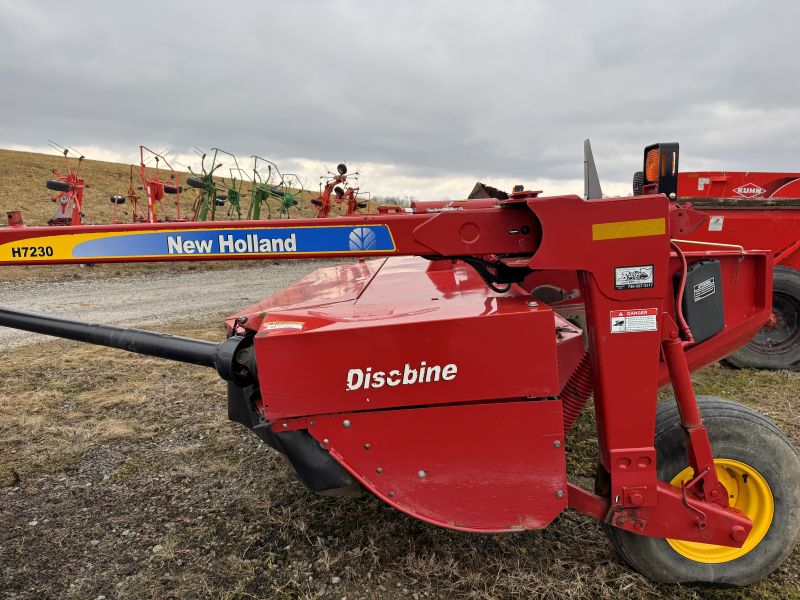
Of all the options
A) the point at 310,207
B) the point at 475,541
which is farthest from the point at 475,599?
the point at 310,207

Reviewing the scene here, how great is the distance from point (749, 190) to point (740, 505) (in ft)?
20.6

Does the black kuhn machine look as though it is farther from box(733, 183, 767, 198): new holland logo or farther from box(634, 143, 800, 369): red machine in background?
box(733, 183, 767, 198): new holland logo

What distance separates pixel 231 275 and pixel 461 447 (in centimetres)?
1259

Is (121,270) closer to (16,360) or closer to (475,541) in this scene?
(16,360)

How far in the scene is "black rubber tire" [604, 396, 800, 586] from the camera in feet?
7.32

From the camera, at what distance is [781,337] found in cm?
539

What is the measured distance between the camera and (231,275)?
13.8m

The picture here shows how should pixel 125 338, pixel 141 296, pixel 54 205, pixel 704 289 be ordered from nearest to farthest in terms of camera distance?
pixel 704 289
pixel 125 338
pixel 141 296
pixel 54 205

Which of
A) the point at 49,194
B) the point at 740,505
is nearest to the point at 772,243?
the point at 740,505

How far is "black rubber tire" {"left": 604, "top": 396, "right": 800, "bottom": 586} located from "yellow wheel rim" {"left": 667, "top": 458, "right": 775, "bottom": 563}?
20 mm

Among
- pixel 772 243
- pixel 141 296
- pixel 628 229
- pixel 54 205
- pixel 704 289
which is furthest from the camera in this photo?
pixel 54 205

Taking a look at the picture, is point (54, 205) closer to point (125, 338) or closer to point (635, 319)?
point (125, 338)

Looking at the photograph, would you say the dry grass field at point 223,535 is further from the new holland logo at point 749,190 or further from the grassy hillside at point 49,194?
the grassy hillside at point 49,194

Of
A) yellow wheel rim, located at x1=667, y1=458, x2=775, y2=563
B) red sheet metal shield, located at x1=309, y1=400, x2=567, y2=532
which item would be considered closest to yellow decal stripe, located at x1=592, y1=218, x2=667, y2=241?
red sheet metal shield, located at x1=309, y1=400, x2=567, y2=532
